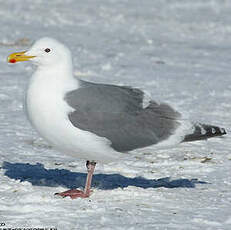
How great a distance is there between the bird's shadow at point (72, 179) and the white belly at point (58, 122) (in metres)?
0.56

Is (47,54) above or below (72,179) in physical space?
above

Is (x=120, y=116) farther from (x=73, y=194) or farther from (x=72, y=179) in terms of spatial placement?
(x=72, y=179)

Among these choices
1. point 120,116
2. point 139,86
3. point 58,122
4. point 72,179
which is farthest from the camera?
point 139,86

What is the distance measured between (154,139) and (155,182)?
67cm

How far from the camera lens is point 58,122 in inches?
210

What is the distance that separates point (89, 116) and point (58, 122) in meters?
0.27

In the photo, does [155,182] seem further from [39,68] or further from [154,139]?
[39,68]

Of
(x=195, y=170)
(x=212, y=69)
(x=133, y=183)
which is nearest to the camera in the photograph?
(x=133, y=183)

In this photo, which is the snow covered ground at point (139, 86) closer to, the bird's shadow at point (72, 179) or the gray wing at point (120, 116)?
the bird's shadow at point (72, 179)

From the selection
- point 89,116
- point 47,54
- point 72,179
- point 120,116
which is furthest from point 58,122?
point 72,179

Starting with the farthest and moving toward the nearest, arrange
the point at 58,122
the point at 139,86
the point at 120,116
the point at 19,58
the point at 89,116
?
the point at 139,86 < the point at 19,58 < the point at 120,116 < the point at 89,116 < the point at 58,122

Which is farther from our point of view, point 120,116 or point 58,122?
point 120,116

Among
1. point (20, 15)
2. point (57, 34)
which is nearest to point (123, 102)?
point (57, 34)

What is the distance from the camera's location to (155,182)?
20.2 ft
